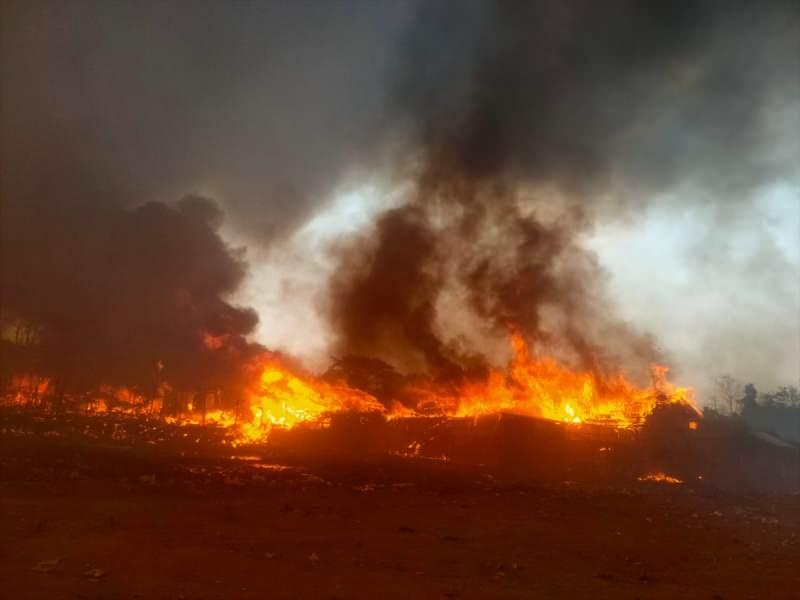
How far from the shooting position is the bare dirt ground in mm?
12805

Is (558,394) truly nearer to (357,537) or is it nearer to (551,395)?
(551,395)

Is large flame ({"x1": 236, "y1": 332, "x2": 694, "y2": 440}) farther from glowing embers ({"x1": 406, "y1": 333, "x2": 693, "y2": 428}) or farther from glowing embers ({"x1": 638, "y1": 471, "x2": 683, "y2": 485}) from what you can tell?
glowing embers ({"x1": 638, "y1": 471, "x2": 683, "y2": 485})

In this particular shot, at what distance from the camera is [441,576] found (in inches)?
555

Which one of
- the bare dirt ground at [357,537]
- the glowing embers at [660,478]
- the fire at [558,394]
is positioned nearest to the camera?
the bare dirt ground at [357,537]

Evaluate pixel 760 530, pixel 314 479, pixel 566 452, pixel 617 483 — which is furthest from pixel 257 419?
pixel 760 530

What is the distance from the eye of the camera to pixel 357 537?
58.9 feet

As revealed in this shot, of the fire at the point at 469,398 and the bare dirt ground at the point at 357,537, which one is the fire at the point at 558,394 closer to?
the fire at the point at 469,398

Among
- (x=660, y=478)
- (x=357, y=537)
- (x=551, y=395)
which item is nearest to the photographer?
(x=357, y=537)

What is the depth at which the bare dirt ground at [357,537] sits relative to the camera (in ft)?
42.0

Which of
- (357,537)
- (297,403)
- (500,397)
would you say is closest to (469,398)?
(500,397)

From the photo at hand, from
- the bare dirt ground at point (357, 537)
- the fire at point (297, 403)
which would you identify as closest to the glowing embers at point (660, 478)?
the bare dirt ground at point (357, 537)

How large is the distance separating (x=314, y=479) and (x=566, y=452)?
61.7ft

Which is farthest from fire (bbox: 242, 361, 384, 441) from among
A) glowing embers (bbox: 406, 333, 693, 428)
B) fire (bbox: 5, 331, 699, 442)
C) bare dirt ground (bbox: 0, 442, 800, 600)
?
bare dirt ground (bbox: 0, 442, 800, 600)

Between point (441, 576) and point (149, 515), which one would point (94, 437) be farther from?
point (441, 576)
